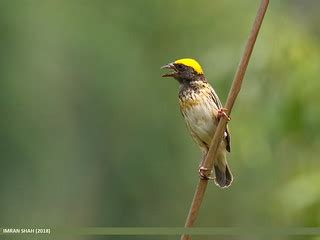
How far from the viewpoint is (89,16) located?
1190 cm

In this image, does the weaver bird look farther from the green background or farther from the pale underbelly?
the green background

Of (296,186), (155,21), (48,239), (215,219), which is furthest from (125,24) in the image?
(48,239)

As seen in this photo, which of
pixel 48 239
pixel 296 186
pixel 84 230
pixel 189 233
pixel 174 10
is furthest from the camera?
pixel 174 10

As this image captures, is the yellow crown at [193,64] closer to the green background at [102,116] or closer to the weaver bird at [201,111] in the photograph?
the weaver bird at [201,111]

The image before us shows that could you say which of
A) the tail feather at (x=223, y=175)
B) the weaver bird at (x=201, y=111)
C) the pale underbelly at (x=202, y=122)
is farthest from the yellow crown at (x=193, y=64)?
the tail feather at (x=223, y=175)

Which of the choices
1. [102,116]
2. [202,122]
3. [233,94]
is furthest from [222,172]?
[102,116]

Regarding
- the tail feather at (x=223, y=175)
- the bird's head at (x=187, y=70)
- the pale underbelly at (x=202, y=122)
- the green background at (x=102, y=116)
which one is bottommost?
the green background at (x=102, y=116)

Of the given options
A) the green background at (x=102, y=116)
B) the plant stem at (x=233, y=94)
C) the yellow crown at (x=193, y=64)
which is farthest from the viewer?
the green background at (x=102, y=116)

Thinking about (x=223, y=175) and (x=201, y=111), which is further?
(x=223, y=175)

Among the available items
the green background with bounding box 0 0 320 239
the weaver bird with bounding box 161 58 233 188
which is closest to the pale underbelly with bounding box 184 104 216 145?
the weaver bird with bounding box 161 58 233 188

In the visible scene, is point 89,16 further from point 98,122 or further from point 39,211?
point 39,211

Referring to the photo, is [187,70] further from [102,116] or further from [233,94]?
[102,116]

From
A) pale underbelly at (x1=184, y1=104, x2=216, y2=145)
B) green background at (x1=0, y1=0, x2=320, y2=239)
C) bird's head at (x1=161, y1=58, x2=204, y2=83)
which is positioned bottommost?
green background at (x1=0, y1=0, x2=320, y2=239)

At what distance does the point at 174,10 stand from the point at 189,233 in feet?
28.7
